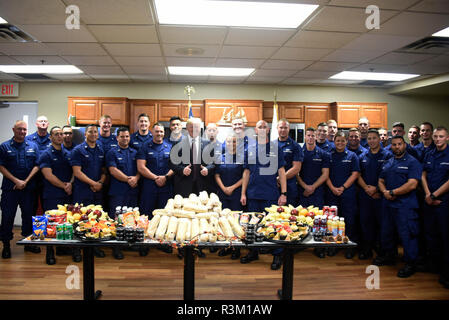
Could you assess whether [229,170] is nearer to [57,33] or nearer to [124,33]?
[124,33]

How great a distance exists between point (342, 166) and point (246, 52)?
6.37ft

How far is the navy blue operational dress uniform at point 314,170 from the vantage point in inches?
172

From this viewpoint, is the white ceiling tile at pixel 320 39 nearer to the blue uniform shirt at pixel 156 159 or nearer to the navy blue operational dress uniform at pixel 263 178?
the navy blue operational dress uniform at pixel 263 178

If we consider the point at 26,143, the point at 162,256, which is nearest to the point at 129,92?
the point at 26,143

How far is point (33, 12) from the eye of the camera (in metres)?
3.22

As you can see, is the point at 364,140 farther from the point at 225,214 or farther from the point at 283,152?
the point at 225,214

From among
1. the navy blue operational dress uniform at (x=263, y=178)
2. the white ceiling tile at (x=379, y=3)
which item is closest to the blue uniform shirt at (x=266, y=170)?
the navy blue operational dress uniform at (x=263, y=178)

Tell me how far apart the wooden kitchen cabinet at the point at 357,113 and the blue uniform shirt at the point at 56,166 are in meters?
4.89

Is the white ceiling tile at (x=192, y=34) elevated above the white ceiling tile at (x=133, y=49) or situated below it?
below

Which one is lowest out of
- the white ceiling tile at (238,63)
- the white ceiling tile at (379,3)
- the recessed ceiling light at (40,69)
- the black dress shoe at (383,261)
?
the black dress shoe at (383,261)

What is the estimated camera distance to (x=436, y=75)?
600cm

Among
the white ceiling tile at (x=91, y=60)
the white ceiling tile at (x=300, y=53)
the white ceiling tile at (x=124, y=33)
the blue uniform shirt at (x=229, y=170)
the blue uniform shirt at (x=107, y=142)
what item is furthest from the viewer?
the white ceiling tile at (x=91, y=60)

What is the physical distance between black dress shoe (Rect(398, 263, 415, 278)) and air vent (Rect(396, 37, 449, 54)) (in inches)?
101

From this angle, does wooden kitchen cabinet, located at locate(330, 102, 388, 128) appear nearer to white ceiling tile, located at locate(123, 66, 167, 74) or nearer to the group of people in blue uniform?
the group of people in blue uniform
